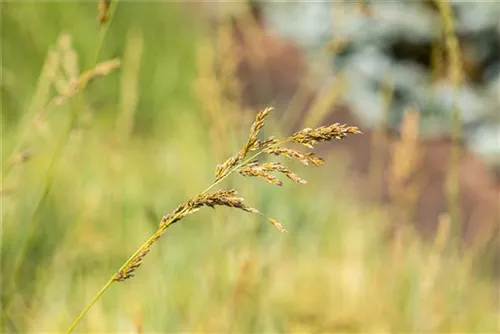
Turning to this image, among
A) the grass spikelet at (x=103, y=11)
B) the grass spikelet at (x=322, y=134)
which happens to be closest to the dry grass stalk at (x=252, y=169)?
the grass spikelet at (x=322, y=134)

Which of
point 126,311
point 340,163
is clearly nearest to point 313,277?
point 126,311

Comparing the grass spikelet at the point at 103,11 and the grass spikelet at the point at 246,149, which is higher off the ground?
the grass spikelet at the point at 103,11

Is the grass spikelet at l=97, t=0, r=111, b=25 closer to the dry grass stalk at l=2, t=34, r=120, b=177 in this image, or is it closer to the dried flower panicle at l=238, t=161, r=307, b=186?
the dry grass stalk at l=2, t=34, r=120, b=177

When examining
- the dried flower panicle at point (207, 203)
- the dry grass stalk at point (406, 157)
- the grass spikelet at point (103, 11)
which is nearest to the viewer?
the dried flower panicle at point (207, 203)

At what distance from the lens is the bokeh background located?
1581 millimetres

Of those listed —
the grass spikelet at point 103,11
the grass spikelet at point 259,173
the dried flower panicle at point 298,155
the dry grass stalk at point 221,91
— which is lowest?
the grass spikelet at point 259,173

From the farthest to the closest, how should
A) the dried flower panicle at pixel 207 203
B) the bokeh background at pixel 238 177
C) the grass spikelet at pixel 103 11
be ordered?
the bokeh background at pixel 238 177 → the grass spikelet at pixel 103 11 → the dried flower panicle at pixel 207 203

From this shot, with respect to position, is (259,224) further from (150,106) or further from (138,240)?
(150,106)

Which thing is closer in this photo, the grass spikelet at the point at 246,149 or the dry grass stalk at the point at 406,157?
the grass spikelet at the point at 246,149

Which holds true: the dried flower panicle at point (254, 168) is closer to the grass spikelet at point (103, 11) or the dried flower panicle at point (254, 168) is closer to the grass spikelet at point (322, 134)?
the grass spikelet at point (322, 134)

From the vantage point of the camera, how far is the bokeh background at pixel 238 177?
5.19 ft

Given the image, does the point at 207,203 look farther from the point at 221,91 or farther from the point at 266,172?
the point at 221,91

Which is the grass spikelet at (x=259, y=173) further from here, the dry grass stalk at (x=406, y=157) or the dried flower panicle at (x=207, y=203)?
the dry grass stalk at (x=406, y=157)

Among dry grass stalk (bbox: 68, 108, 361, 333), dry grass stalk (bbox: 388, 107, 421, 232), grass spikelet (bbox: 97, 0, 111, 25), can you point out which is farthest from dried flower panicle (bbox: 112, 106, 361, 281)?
dry grass stalk (bbox: 388, 107, 421, 232)
